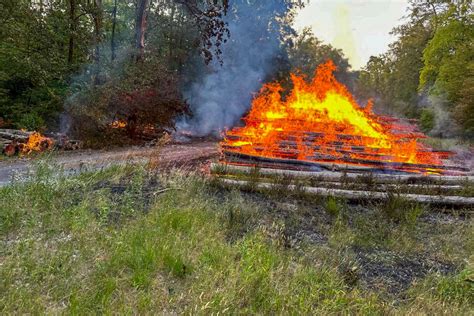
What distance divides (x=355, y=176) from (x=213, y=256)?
16.7 feet

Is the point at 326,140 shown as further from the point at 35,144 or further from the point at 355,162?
the point at 35,144

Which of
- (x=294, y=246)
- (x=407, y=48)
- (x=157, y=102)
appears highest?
(x=407, y=48)

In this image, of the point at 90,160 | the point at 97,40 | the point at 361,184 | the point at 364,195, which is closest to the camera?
the point at 364,195

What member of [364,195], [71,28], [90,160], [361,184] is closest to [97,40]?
[71,28]

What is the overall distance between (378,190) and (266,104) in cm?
565

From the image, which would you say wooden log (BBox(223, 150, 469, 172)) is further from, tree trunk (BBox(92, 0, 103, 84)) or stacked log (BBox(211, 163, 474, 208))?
tree trunk (BBox(92, 0, 103, 84))

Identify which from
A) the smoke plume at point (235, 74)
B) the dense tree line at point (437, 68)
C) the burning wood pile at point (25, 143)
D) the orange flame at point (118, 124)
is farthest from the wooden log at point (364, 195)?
the smoke plume at point (235, 74)

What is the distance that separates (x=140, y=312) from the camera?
274 cm

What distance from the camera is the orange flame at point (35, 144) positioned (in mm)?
10399

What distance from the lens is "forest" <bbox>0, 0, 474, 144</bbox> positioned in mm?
12891

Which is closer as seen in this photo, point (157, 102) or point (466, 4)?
point (157, 102)

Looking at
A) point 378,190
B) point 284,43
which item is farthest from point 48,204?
point 284,43

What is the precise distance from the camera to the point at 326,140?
9.76m

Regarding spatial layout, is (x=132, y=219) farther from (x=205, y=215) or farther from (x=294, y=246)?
(x=294, y=246)
